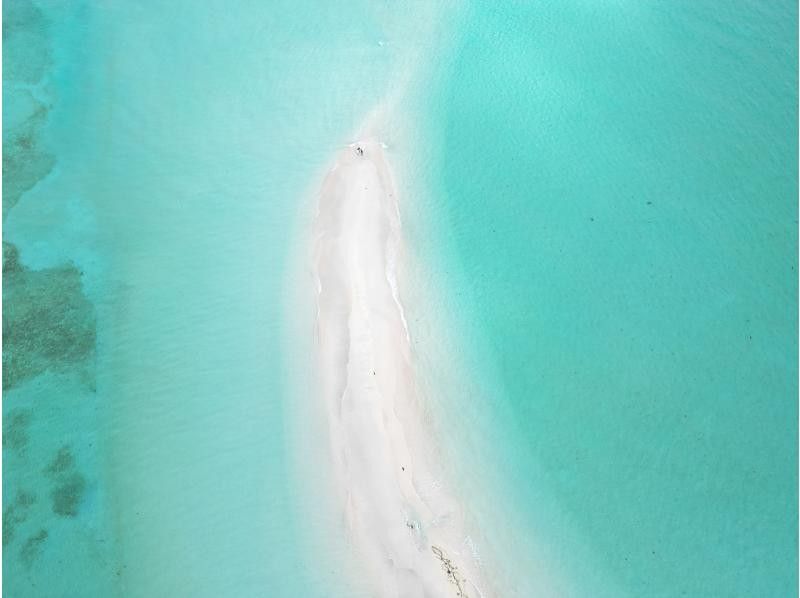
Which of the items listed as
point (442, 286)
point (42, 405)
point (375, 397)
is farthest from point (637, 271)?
point (42, 405)

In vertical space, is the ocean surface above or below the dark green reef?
above

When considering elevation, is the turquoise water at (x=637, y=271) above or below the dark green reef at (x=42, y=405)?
above

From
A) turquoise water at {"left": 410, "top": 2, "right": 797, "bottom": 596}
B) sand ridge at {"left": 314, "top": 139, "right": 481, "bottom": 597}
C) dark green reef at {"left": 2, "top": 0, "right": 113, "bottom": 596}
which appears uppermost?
turquoise water at {"left": 410, "top": 2, "right": 797, "bottom": 596}

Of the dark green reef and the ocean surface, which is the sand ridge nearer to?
the ocean surface

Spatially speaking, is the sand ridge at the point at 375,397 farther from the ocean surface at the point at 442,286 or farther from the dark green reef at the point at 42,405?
the dark green reef at the point at 42,405

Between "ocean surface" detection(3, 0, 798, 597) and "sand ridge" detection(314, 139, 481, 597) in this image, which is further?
"ocean surface" detection(3, 0, 798, 597)

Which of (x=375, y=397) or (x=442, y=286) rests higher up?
(x=442, y=286)

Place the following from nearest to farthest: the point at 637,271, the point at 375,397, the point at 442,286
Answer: the point at 375,397, the point at 637,271, the point at 442,286

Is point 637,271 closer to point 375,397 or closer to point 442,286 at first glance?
→ point 442,286

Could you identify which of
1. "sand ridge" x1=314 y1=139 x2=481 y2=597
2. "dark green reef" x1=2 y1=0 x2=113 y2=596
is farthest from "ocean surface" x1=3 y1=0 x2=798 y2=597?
"sand ridge" x1=314 y1=139 x2=481 y2=597

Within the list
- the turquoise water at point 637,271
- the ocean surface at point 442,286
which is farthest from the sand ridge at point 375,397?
the turquoise water at point 637,271
